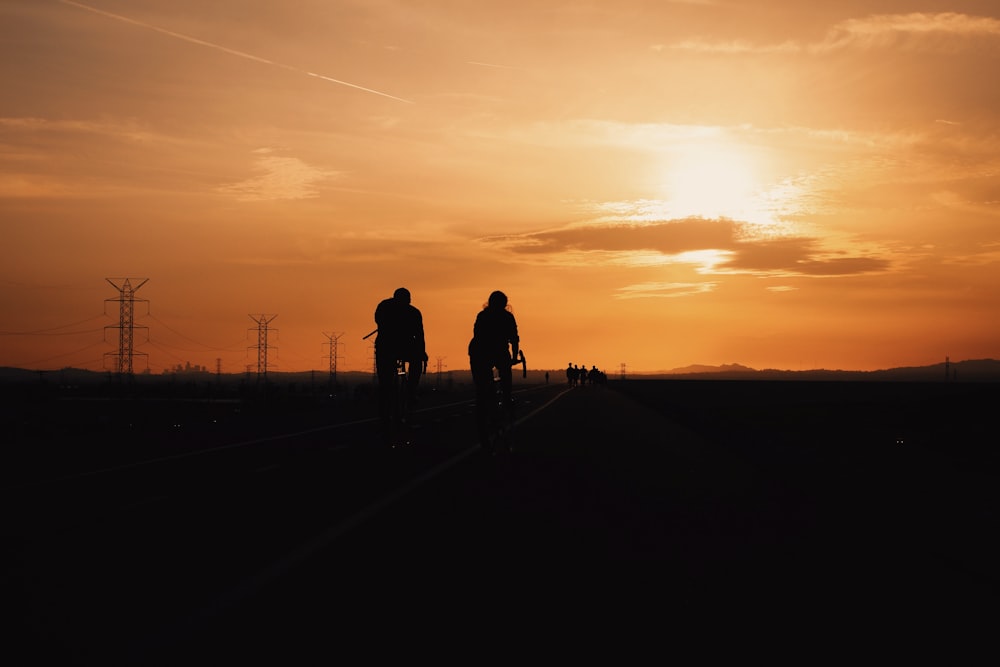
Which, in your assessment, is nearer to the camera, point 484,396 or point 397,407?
point 484,396

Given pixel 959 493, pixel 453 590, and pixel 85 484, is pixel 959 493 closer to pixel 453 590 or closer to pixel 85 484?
pixel 453 590

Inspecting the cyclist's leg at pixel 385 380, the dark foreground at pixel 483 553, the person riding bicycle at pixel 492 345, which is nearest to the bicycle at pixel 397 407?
the cyclist's leg at pixel 385 380

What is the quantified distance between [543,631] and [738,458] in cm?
1283

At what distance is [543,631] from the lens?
20.1 ft

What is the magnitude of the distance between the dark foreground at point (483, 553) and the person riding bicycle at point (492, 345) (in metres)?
2.54

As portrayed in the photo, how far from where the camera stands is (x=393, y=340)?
19.0 meters

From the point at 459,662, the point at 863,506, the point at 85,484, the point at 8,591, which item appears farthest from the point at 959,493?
the point at 85,484

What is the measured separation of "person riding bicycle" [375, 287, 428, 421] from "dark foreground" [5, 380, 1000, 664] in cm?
285

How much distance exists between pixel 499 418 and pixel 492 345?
4.00 ft

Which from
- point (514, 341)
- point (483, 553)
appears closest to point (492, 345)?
point (514, 341)

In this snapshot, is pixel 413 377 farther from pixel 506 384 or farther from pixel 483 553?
pixel 483 553

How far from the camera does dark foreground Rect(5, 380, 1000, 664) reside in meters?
6.33

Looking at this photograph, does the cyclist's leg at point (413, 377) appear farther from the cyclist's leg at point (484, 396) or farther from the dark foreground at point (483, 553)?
the dark foreground at point (483, 553)

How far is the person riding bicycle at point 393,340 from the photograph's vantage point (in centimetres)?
1894
